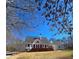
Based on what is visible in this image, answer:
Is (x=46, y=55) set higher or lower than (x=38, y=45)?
lower

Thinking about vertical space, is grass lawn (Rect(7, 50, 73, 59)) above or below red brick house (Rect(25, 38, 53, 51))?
below

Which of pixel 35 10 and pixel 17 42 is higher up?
pixel 35 10

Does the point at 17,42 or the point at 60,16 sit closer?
the point at 17,42

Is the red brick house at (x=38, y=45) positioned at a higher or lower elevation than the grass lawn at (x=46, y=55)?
higher

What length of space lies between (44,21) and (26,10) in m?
0.21

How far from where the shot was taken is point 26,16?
6.64ft
